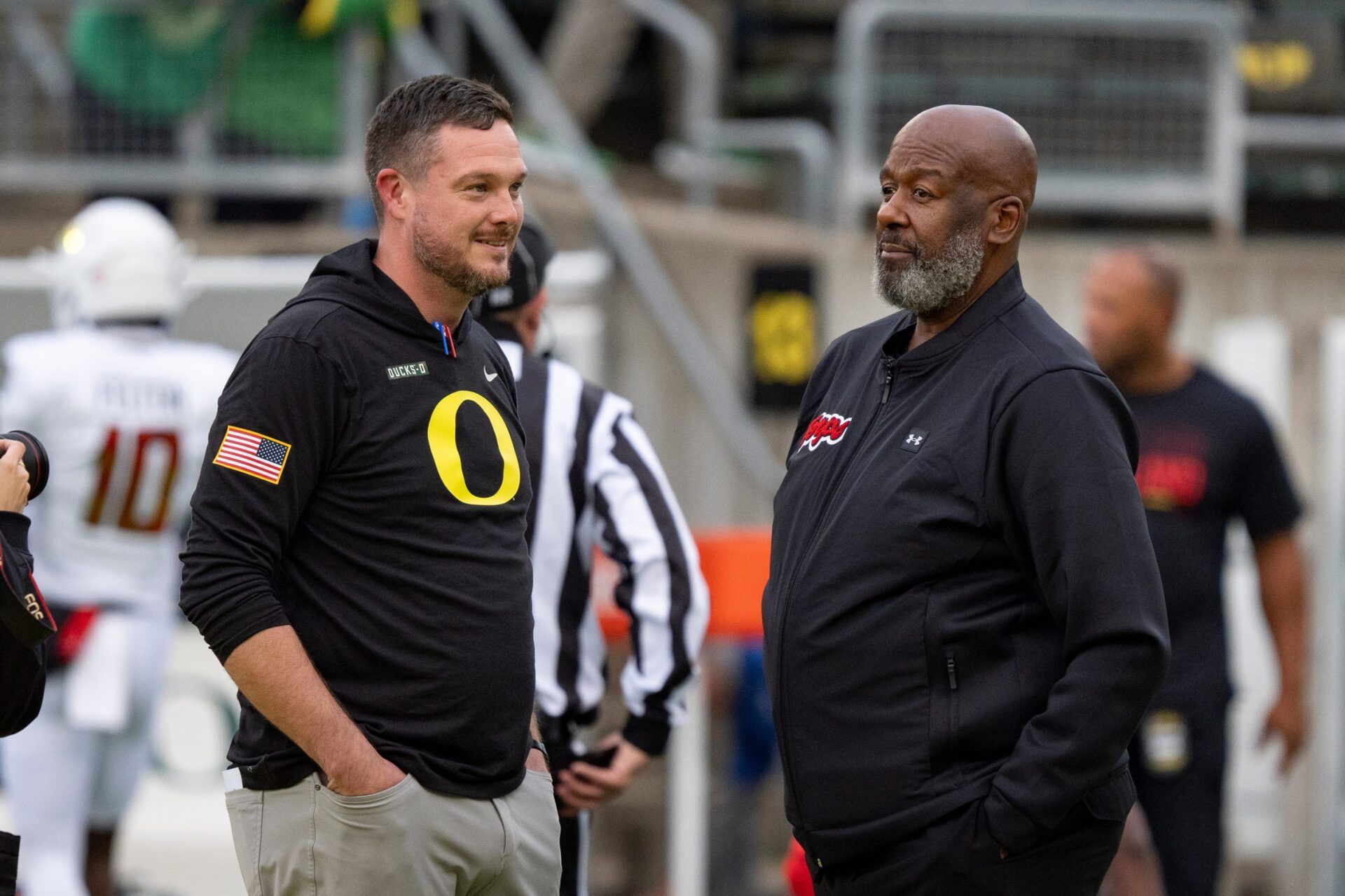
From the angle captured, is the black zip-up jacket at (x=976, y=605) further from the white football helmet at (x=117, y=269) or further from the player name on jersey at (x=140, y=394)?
the white football helmet at (x=117, y=269)

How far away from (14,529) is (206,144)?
533 cm

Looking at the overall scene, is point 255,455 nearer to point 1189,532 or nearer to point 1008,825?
point 1008,825

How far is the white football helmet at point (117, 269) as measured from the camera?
5516mm

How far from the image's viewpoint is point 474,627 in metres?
2.91

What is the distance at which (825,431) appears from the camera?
324 cm

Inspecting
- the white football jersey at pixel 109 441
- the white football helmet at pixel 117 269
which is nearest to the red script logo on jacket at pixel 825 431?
the white football jersey at pixel 109 441

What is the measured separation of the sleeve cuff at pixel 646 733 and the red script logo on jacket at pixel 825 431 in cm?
87

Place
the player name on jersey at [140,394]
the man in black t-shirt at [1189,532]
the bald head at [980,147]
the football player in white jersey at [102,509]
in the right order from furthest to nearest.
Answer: the player name on jersey at [140,394] → the football player in white jersey at [102,509] → the man in black t-shirt at [1189,532] → the bald head at [980,147]

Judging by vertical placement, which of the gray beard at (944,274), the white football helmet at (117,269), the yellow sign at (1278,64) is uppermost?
the yellow sign at (1278,64)

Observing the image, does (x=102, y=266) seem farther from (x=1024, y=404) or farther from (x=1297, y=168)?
(x=1297, y=168)

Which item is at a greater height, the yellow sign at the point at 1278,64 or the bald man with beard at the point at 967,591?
the yellow sign at the point at 1278,64

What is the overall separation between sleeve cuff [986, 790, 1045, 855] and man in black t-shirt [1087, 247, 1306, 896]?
2332mm

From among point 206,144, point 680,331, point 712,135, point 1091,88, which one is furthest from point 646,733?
point 1091,88

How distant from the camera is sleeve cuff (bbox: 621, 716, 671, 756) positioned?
12.8 feet
